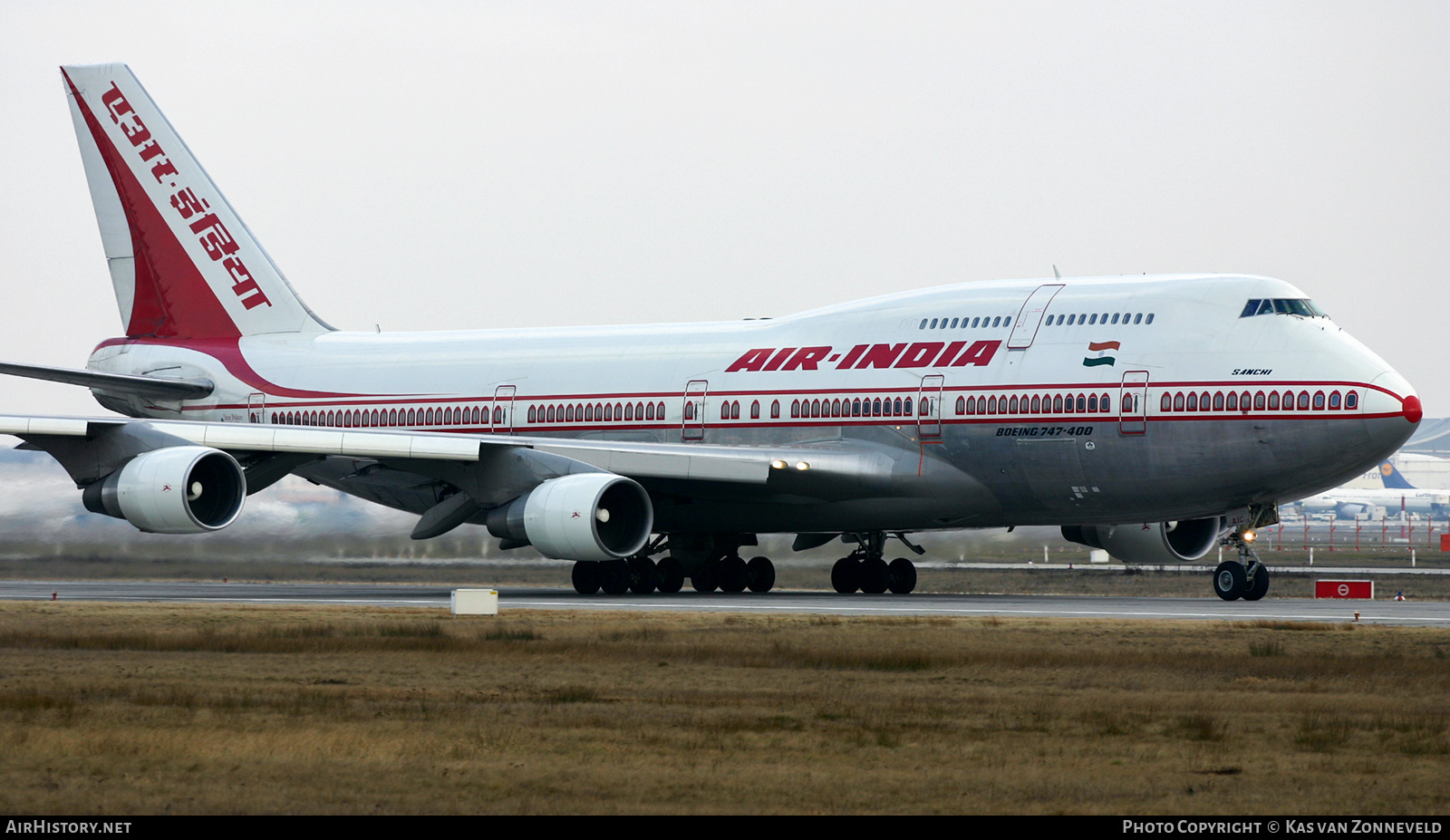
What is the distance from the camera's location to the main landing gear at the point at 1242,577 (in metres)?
27.2

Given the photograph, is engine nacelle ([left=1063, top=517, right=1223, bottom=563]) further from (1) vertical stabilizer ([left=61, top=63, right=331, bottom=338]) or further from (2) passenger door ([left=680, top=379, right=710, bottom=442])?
(1) vertical stabilizer ([left=61, top=63, right=331, bottom=338])

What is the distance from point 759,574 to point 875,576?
2388 millimetres

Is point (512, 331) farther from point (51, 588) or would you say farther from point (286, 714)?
point (286, 714)

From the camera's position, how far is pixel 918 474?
1120 inches

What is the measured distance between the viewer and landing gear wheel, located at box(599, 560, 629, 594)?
30.3m

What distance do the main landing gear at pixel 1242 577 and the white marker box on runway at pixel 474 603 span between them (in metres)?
11.4

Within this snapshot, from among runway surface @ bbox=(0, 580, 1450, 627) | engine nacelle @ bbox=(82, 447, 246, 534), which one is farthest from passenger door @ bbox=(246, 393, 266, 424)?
engine nacelle @ bbox=(82, 447, 246, 534)

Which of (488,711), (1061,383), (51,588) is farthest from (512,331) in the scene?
(488,711)

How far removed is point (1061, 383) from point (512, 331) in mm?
12276

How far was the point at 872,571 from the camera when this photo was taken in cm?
3228

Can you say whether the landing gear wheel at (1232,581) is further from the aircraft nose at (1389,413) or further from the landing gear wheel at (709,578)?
the landing gear wheel at (709,578)

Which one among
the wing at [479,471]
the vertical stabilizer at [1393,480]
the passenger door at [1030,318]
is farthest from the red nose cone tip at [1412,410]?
the vertical stabilizer at [1393,480]

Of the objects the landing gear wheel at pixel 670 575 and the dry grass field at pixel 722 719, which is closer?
the dry grass field at pixel 722 719

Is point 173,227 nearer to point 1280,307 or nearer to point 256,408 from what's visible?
point 256,408
